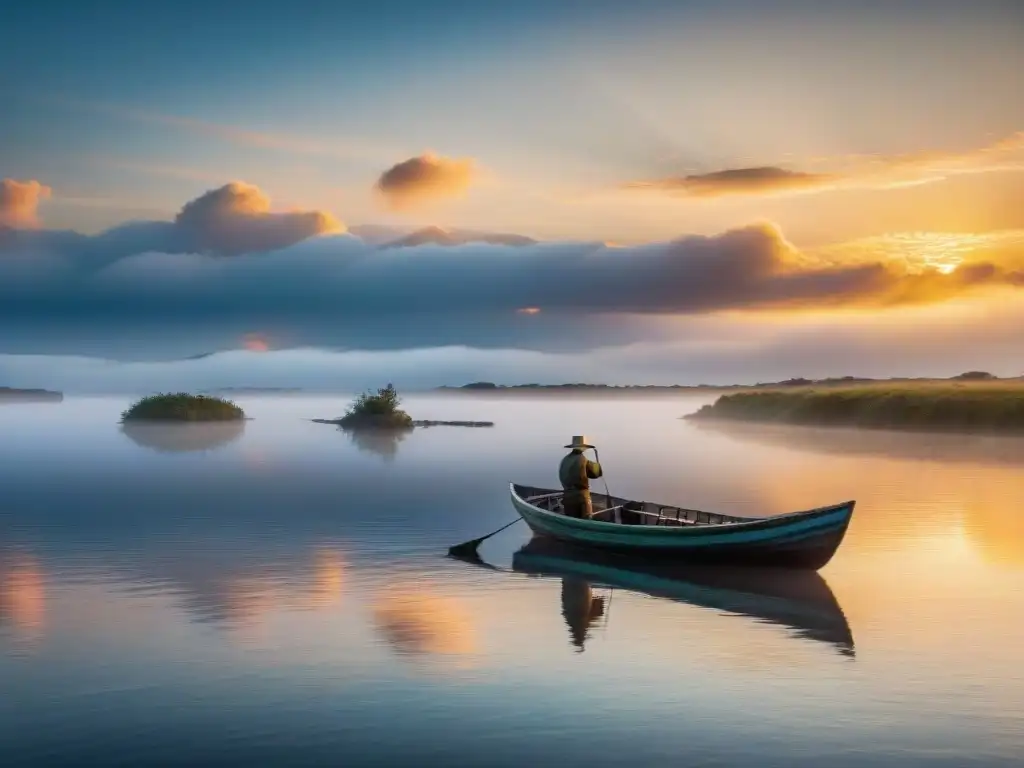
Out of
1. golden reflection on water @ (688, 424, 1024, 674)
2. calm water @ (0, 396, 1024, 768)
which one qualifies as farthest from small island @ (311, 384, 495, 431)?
calm water @ (0, 396, 1024, 768)

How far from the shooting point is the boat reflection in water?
21000 mm

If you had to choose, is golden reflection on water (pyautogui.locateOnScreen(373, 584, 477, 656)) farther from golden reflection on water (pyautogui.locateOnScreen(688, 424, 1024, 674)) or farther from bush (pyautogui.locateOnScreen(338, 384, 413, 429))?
bush (pyautogui.locateOnScreen(338, 384, 413, 429))

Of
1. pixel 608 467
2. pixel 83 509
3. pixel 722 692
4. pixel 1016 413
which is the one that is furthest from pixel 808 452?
pixel 722 692

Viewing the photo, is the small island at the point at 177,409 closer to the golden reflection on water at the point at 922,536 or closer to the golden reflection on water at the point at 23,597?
the golden reflection on water at the point at 922,536

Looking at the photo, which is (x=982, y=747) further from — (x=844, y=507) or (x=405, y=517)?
(x=405, y=517)

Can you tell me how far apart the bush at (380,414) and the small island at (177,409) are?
15.7m

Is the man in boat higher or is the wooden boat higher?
the man in boat

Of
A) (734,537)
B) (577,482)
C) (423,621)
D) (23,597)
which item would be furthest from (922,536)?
(23,597)

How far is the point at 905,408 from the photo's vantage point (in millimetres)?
97438

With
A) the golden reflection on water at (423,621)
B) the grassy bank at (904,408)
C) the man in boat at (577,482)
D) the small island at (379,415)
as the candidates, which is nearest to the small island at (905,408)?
the grassy bank at (904,408)

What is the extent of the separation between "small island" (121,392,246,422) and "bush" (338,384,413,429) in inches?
616

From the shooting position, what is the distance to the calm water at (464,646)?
46.0 feet

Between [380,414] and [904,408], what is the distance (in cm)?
4685

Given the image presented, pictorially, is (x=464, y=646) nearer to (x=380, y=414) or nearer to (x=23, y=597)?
(x=23, y=597)
